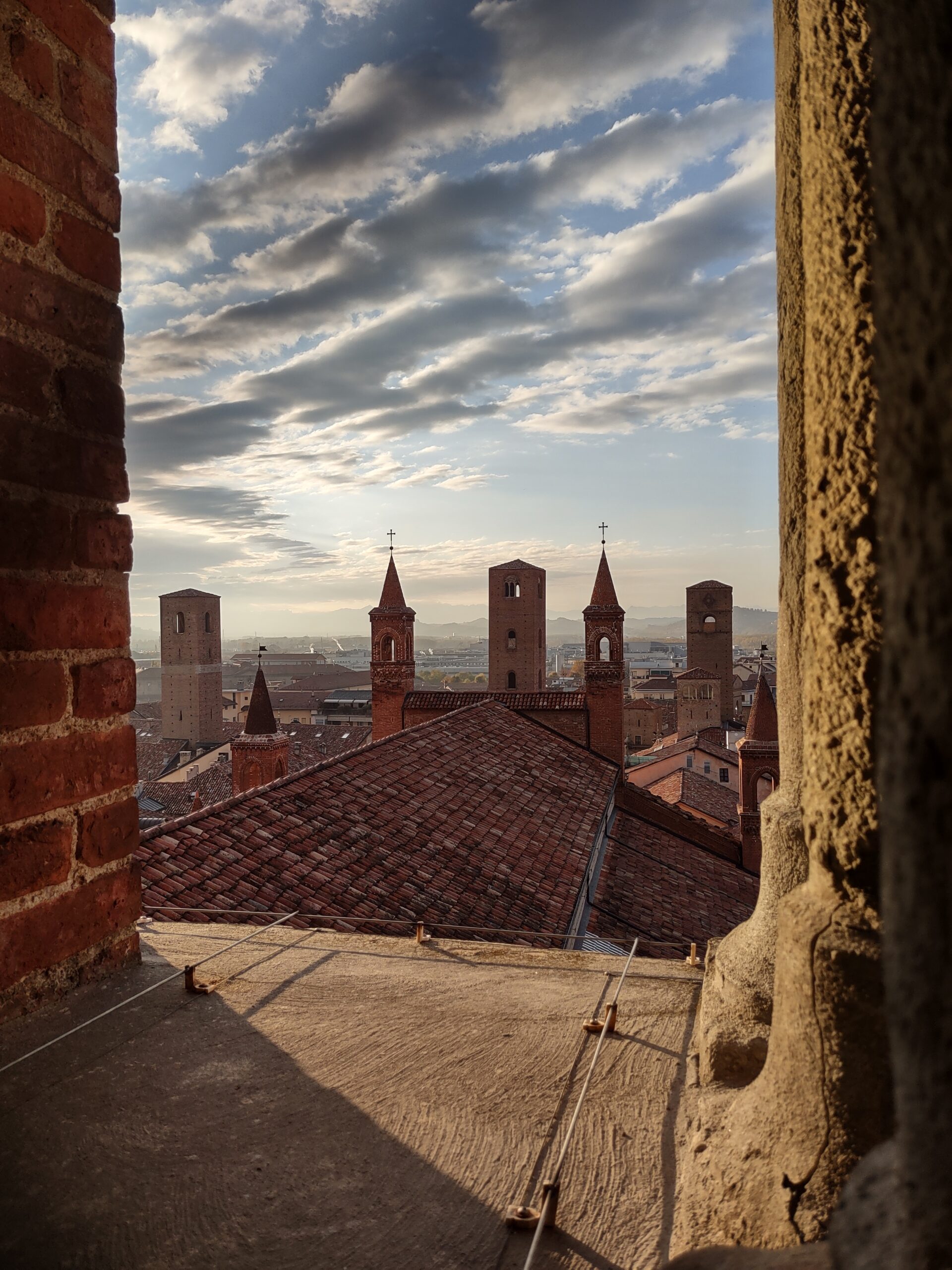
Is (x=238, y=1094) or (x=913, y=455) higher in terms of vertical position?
(x=913, y=455)

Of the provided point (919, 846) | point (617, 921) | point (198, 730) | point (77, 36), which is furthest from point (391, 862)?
point (198, 730)

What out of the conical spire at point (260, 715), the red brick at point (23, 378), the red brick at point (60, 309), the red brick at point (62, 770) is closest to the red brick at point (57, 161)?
the red brick at point (23, 378)

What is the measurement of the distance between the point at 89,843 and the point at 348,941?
865 mm

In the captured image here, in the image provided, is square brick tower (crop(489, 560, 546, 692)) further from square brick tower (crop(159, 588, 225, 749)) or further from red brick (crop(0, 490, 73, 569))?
red brick (crop(0, 490, 73, 569))

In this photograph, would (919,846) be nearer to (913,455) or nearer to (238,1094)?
(913,455)

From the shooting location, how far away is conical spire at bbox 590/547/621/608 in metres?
20.6

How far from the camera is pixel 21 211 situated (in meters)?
1.78

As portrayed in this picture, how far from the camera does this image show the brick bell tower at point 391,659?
1914 centimetres

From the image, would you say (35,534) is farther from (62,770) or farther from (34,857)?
(34,857)

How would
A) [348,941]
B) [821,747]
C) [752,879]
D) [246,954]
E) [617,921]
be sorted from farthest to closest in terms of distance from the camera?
1. [752,879]
2. [617,921]
3. [348,941]
4. [246,954]
5. [821,747]

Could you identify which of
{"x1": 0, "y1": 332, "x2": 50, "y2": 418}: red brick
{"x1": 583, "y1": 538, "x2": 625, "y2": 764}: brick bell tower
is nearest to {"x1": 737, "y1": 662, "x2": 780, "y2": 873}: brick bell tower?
{"x1": 583, "y1": 538, "x2": 625, "y2": 764}: brick bell tower

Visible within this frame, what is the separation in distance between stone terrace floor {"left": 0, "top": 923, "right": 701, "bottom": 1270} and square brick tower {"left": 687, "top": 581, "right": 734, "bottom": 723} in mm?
48181

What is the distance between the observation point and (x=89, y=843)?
1.93 m

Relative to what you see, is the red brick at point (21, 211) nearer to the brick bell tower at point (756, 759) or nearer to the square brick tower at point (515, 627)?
the brick bell tower at point (756, 759)
